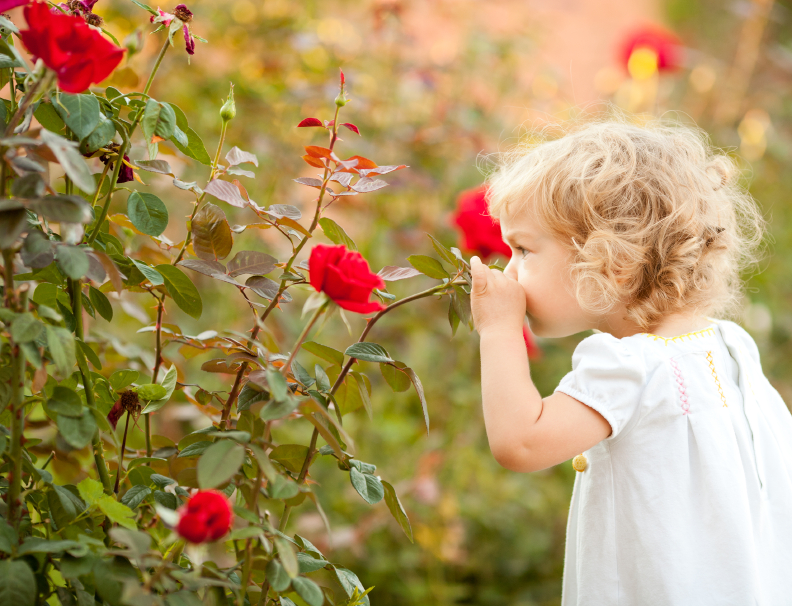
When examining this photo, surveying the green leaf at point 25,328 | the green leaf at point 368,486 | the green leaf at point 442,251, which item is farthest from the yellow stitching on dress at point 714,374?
the green leaf at point 25,328

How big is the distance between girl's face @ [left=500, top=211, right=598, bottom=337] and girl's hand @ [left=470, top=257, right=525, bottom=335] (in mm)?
38

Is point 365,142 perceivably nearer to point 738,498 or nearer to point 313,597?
point 738,498

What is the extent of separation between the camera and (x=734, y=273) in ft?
3.66

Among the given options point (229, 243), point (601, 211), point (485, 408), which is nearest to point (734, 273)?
point (601, 211)

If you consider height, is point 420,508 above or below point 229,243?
below

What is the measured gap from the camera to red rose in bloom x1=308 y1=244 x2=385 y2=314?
0.59 m

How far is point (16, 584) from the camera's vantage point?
0.54 meters

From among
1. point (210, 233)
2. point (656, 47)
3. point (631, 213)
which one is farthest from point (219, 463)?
point (656, 47)

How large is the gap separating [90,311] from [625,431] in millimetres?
676

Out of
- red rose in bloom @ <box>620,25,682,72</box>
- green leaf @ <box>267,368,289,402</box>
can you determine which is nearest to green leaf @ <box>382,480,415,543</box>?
green leaf @ <box>267,368,289,402</box>

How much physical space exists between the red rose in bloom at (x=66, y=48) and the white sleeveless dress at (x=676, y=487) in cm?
62

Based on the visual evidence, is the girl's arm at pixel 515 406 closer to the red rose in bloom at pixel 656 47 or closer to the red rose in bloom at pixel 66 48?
the red rose in bloom at pixel 66 48

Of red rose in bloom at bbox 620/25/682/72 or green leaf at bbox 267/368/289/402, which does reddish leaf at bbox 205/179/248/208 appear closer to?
green leaf at bbox 267/368/289/402

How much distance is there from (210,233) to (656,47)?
75.6 inches
